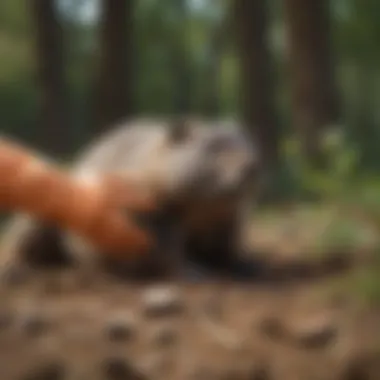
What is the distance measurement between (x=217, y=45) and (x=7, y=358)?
→ 1645 millimetres

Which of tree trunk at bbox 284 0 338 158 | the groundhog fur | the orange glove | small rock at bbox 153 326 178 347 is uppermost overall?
tree trunk at bbox 284 0 338 158

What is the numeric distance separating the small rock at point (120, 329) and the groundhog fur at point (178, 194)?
0.69 metres

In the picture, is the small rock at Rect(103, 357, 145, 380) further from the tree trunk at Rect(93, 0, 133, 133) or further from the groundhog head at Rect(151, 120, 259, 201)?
the groundhog head at Rect(151, 120, 259, 201)

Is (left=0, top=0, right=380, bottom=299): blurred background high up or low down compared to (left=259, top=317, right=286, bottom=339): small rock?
up

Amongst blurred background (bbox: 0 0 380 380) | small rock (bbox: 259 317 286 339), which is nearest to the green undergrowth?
blurred background (bbox: 0 0 380 380)

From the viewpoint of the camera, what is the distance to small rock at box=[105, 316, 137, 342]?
1734 millimetres

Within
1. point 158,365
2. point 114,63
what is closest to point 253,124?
point 114,63

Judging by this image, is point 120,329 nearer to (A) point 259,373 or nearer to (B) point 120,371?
(B) point 120,371

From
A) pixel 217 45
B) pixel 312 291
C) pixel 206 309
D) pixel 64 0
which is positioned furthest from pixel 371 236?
pixel 217 45

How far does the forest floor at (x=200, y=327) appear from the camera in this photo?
1.55 metres

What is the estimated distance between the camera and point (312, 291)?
2.08 metres

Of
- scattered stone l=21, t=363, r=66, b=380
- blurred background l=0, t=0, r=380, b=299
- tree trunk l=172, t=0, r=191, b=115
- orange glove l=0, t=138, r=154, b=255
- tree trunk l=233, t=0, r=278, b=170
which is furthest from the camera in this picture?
tree trunk l=233, t=0, r=278, b=170

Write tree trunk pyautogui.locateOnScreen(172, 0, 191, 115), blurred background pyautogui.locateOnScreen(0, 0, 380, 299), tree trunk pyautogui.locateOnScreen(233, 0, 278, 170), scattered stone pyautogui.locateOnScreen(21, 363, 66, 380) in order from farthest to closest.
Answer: tree trunk pyautogui.locateOnScreen(233, 0, 278, 170)
tree trunk pyautogui.locateOnScreen(172, 0, 191, 115)
blurred background pyautogui.locateOnScreen(0, 0, 380, 299)
scattered stone pyautogui.locateOnScreen(21, 363, 66, 380)

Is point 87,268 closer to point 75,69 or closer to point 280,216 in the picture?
point 75,69
